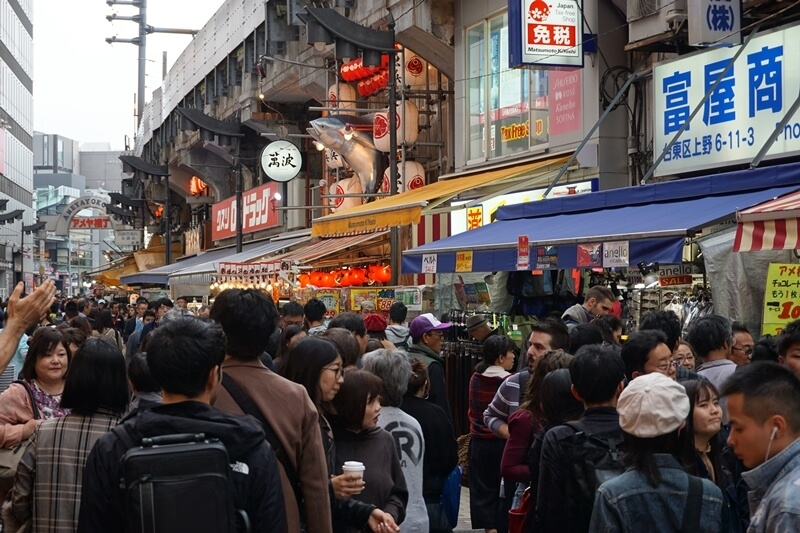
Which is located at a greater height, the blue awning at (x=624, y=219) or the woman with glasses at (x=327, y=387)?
the blue awning at (x=624, y=219)

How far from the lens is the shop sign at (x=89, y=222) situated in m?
68.9

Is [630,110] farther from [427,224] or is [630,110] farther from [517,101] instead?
[427,224]

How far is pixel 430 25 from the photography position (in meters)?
22.3

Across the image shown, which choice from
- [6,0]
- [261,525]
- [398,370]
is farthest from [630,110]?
[6,0]

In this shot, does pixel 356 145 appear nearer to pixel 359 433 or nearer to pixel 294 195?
pixel 294 195

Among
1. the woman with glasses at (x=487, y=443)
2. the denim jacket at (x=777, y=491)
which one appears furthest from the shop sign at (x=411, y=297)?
the denim jacket at (x=777, y=491)

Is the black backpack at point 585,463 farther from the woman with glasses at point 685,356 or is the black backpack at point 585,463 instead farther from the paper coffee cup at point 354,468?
the woman with glasses at point 685,356

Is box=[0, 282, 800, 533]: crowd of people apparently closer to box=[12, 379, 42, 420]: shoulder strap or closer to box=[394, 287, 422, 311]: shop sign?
box=[12, 379, 42, 420]: shoulder strap

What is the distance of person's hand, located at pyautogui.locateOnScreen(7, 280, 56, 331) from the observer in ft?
16.1

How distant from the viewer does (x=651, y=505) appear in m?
4.30

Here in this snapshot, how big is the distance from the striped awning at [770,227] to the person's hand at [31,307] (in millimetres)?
6273

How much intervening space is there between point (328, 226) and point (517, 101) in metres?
3.89

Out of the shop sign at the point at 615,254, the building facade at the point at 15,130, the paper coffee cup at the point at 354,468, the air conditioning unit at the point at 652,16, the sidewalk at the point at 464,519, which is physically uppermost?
the building facade at the point at 15,130

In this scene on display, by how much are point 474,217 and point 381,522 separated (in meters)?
14.1
